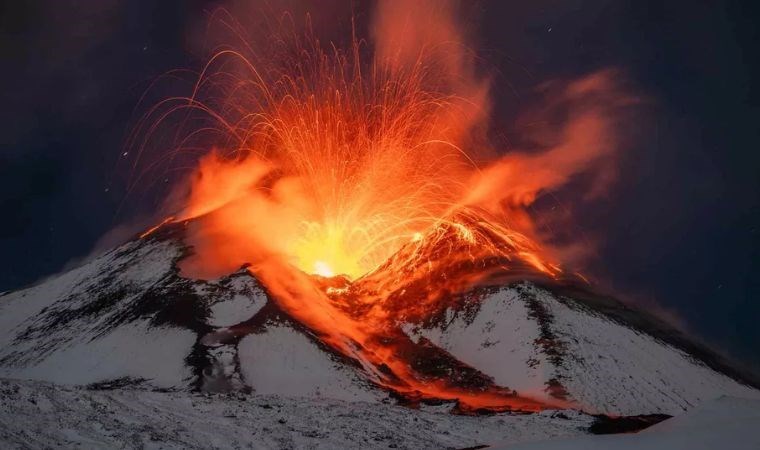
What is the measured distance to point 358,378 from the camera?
53.1 m

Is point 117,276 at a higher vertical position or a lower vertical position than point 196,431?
higher

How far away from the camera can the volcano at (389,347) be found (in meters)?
52.5

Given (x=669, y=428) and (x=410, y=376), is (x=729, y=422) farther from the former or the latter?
(x=410, y=376)

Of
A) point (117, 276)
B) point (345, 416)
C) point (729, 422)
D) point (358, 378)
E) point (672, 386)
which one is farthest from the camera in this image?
point (117, 276)

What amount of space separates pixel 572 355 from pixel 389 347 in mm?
19116

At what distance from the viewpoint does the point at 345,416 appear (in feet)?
106

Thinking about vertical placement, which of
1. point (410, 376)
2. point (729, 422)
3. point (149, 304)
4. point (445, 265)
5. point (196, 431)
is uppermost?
point (445, 265)

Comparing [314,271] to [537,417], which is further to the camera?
[314,271]

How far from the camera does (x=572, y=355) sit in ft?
200

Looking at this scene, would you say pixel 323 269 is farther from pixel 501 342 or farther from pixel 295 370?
pixel 295 370

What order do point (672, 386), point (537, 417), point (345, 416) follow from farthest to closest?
point (672, 386) < point (537, 417) < point (345, 416)

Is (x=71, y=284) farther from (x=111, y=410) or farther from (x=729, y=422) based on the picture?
(x=729, y=422)

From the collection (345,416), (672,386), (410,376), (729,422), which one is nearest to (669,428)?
(729,422)

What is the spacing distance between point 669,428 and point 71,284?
300 ft
